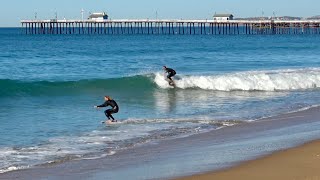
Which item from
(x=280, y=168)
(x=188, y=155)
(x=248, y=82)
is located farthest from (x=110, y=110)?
(x=248, y=82)

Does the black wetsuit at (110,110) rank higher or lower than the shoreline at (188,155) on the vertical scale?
lower

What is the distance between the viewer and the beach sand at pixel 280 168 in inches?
372

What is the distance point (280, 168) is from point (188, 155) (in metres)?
2.13

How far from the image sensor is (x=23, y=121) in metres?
17.8

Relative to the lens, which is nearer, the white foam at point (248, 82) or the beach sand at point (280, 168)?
the beach sand at point (280, 168)

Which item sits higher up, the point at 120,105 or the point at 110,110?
the point at 110,110

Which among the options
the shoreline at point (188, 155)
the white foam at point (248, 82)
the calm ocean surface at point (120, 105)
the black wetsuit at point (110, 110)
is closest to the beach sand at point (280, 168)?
the shoreline at point (188, 155)

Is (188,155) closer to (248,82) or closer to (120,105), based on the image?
(120,105)

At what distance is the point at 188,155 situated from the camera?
11.8m

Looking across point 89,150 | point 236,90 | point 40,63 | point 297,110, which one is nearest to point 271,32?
point 40,63

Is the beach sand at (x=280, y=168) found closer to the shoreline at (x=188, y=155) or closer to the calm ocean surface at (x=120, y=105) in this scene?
the shoreline at (x=188, y=155)

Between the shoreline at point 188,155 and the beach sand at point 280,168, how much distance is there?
0.87 ft

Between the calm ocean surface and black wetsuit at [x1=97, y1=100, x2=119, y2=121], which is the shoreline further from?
Answer: black wetsuit at [x1=97, y1=100, x2=119, y2=121]

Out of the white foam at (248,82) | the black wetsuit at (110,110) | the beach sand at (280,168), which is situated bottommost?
the white foam at (248,82)
